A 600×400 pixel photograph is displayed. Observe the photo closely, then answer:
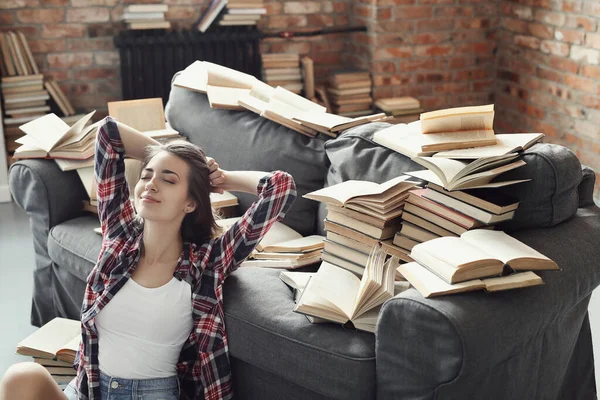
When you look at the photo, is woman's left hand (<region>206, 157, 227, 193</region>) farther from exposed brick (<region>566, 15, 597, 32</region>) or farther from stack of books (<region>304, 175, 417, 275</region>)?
exposed brick (<region>566, 15, 597, 32</region>)

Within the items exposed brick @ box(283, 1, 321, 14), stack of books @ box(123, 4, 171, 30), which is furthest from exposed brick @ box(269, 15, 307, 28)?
stack of books @ box(123, 4, 171, 30)

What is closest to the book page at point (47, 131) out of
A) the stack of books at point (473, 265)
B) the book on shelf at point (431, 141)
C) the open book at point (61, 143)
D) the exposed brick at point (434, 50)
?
the open book at point (61, 143)

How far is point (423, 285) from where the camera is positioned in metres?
1.76

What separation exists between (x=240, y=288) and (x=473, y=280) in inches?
24.8

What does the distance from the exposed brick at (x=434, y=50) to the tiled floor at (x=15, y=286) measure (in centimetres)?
197

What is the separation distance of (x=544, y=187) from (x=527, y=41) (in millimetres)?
2727

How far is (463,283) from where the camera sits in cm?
175

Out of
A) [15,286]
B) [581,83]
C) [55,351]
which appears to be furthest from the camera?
[581,83]

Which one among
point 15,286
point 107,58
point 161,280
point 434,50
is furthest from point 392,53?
point 161,280

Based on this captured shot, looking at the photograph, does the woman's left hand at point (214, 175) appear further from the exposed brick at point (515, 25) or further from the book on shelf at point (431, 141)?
the exposed brick at point (515, 25)

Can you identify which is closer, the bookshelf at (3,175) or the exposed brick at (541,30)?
the bookshelf at (3,175)

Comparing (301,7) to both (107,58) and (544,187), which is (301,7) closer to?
(107,58)

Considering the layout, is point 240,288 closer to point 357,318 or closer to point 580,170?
point 357,318

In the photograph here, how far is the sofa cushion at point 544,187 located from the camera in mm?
2016
